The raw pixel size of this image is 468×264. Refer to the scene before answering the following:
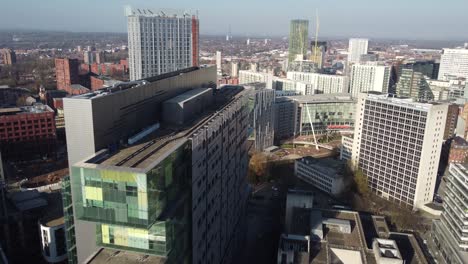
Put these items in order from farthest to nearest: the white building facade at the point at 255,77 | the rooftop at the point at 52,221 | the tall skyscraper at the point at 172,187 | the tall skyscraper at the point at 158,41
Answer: the white building facade at the point at 255,77, the tall skyscraper at the point at 158,41, the rooftop at the point at 52,221, the tall skyscraper at the point at 172,187

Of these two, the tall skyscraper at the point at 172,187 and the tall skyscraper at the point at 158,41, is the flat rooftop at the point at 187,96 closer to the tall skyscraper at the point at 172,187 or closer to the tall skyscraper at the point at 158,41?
the tall skyscraper at the point at 172,187

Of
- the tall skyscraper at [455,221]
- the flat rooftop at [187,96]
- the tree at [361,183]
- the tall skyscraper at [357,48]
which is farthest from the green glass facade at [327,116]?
the tall skyscraper at [357,48]

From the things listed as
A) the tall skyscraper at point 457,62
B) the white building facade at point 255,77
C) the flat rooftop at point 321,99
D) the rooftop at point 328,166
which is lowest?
the rooftop at point 328,166

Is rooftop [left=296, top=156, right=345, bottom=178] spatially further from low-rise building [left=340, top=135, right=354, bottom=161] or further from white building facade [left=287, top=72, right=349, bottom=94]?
white building facade [left=287, top=72, right=349, bottom=94]

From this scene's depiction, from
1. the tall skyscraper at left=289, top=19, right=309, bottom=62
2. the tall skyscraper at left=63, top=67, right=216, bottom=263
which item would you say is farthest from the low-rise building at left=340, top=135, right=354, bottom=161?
the tall skyscraper at left=289, top=19, right=309, bottom=62

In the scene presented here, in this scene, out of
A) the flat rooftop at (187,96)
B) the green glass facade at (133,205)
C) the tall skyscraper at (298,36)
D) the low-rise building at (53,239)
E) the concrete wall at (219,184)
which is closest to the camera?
the green glass facade at (133,205)

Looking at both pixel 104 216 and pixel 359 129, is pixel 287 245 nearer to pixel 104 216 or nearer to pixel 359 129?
pixel 104 216

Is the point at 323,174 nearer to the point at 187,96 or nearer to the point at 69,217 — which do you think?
the point at 187,96

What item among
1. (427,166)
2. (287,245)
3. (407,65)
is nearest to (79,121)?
(287,245)
